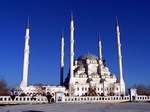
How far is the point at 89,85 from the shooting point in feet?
168

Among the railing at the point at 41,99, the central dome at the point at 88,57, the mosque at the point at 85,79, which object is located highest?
the central dome at the point at 88,57

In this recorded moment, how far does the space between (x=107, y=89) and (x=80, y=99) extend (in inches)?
844

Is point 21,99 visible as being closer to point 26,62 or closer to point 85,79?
point 26,62

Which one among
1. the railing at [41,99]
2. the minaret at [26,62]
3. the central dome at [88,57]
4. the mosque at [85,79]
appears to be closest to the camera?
the railing at [41,99]

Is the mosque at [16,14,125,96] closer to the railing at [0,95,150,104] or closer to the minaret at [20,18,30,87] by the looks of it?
the minaret at [20,18,30,87]

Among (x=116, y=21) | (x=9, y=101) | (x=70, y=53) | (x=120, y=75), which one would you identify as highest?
(x=116, y=21)

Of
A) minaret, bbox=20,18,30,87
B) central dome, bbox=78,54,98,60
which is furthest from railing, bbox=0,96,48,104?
central dome, bbox=78,54,98,60

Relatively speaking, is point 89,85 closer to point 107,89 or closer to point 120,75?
point 107,89

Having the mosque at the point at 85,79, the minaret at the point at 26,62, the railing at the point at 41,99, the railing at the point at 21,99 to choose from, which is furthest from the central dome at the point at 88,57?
the railing at the point at 21,99

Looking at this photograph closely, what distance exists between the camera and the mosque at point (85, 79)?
1639 inches

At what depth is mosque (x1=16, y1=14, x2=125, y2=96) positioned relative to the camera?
41.6 m

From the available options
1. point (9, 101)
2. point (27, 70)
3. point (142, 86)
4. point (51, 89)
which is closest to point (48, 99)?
point (9, 101)

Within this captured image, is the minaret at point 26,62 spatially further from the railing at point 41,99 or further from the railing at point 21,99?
the railing at point 21,99

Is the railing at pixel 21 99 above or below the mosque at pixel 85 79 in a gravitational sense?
below
